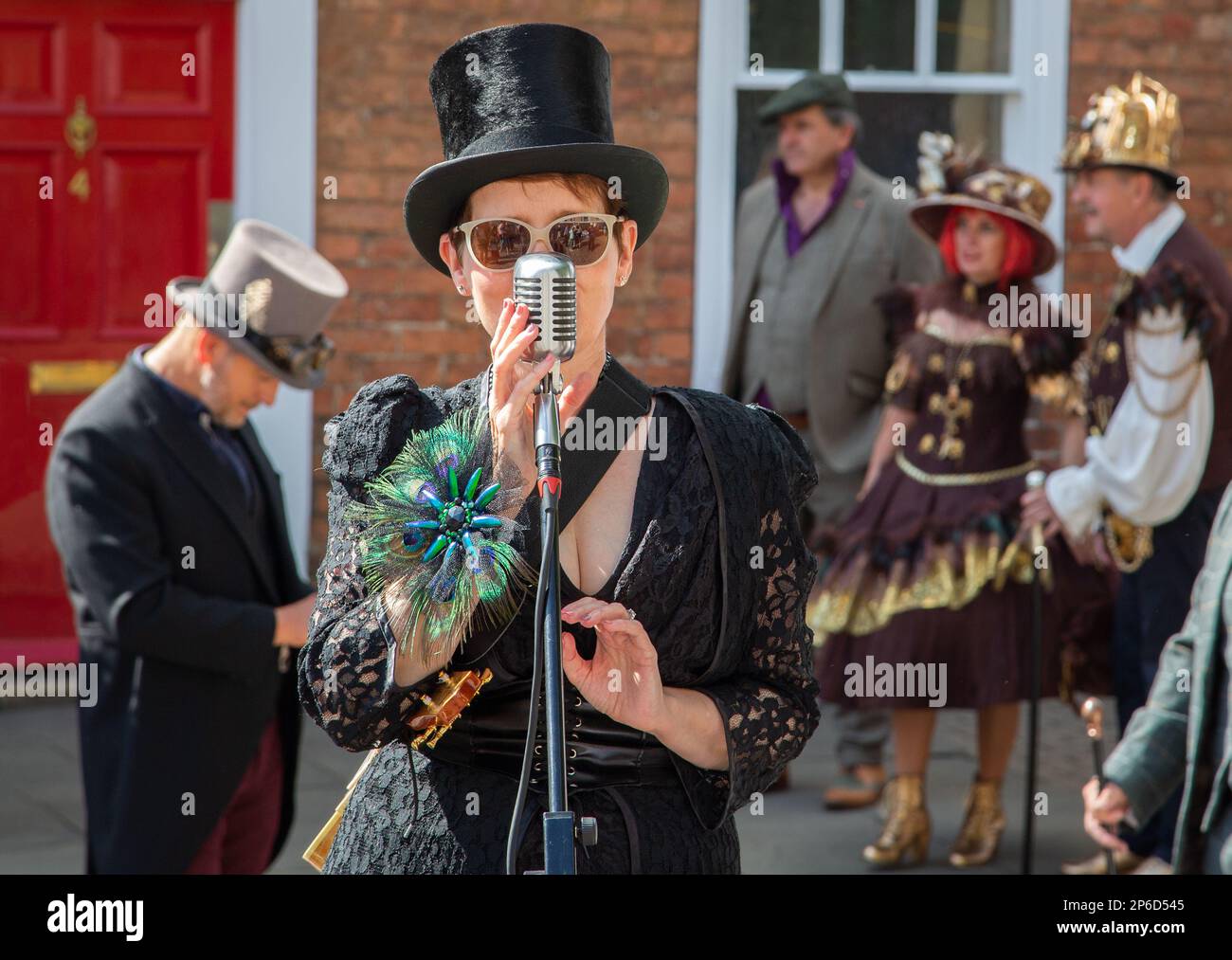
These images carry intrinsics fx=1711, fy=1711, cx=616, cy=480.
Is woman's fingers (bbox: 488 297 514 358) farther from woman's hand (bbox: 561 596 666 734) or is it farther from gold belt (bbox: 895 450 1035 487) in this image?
gold belt (bbox: 895 450 1035 487)

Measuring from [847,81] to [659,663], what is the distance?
5.61m

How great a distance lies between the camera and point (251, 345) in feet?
14.0

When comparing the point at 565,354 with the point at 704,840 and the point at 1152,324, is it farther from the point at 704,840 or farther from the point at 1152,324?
the point at 1152,324

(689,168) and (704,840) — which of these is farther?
(689,168)

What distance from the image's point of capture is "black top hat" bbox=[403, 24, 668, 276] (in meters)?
2.27

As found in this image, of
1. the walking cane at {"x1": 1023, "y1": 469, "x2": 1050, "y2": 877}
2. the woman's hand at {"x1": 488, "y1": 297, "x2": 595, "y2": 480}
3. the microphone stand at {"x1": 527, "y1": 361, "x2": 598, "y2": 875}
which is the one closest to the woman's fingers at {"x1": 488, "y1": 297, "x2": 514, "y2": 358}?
the woman's hand at {"x1": 488, "y1": 297, "x2": 595, "y2": 480}

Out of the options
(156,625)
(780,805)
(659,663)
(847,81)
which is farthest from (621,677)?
(847,81)

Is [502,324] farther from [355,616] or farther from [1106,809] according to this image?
[1106,809]

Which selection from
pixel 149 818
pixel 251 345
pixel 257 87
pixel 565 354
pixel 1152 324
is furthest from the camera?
pixel 257 87

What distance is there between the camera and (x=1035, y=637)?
17.5ft

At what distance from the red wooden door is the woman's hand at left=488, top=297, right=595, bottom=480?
5.43 m

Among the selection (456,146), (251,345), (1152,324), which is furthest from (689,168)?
(456,146)
